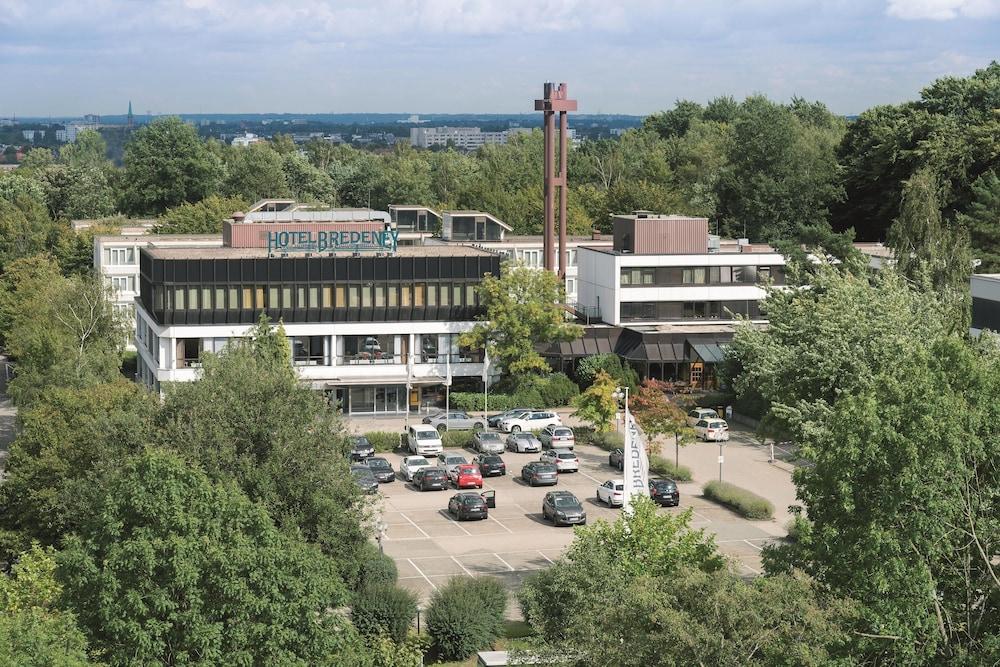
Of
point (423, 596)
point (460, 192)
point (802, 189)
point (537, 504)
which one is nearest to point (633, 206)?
point (802, 189)

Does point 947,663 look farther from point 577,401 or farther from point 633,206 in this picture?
point 633,206

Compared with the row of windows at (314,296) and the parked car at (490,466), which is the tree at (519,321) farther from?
the parked car at (490,466)

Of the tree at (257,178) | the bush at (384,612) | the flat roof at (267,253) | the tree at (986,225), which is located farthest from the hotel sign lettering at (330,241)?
the tree at (257,178)

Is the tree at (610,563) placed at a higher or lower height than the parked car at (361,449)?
higher

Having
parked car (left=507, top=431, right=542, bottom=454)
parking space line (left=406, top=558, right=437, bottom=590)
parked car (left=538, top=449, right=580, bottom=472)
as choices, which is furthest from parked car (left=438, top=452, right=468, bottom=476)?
parking space line (left=406, top=558, right=437, bottom=590)

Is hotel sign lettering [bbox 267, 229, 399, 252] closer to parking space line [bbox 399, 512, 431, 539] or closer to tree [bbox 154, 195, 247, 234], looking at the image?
parking space line [bbox 399, 512, 431, 539]
